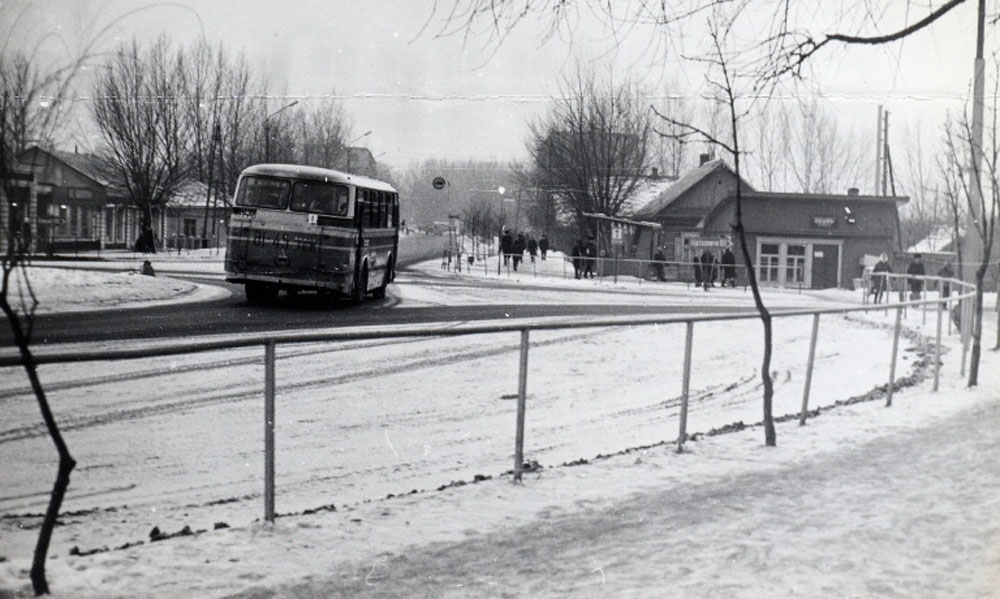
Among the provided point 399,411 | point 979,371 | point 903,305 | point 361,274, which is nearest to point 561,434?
point 399,411

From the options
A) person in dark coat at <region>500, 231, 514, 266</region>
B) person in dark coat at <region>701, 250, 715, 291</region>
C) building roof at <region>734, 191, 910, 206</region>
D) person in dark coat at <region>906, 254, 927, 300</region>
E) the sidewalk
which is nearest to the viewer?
the sidewalk

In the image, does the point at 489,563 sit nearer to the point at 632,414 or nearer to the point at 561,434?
the point at 561,434

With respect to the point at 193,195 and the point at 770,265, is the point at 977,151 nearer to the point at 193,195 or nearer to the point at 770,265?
the point at 770,265

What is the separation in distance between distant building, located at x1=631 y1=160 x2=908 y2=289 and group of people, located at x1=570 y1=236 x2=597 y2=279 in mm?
2342

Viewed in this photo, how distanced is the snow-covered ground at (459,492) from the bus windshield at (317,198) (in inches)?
413

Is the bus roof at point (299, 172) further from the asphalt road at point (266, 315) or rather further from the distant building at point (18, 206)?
the distant building at point (18, 206)

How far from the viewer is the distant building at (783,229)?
63.1 ft

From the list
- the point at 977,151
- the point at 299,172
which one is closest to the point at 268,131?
the point at 299,172

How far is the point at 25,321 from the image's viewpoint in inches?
151

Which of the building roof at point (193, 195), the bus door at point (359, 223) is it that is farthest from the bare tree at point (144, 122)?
the bus door at point (359, 223)

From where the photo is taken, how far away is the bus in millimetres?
18828

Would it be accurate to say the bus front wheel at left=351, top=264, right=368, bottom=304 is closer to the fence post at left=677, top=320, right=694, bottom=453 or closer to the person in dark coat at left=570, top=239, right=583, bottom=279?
the fence post at left=677, top=320, right=694, bottom=453

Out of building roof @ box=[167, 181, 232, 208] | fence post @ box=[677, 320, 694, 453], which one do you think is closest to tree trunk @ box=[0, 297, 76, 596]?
fence post @ box=[677, 320, 694, 453]

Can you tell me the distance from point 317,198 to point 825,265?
17616 millimetres
